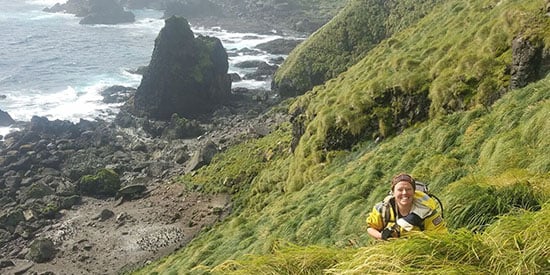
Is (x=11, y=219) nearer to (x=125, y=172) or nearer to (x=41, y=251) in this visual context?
(x=41, y=251)

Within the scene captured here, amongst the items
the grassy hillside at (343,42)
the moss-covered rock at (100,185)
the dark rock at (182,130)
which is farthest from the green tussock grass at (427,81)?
the grassy hillside at (343,42)

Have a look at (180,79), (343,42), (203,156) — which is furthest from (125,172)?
(343,42)

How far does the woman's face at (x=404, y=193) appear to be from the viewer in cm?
700

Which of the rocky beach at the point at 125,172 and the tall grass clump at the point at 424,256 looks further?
the rocky beach at the point at 125,172

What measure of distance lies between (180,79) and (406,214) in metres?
69.5

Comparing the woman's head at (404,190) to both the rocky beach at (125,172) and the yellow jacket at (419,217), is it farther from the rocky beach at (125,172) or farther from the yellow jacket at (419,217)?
the rocky beach at (125,172)

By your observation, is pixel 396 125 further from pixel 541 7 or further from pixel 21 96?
pixel 21 96

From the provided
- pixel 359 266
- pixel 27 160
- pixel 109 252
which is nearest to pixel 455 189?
pixel 359 266

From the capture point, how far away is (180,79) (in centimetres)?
7412

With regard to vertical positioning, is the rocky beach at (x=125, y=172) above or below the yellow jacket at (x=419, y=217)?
below

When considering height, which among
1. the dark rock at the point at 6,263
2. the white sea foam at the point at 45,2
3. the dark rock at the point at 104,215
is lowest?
the dark rock at the point at 6,263

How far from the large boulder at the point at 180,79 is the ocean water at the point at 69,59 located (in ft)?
21.1

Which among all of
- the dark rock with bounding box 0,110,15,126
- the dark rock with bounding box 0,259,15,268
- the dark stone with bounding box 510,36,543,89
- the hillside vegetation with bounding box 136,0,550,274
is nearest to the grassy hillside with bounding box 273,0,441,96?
the dark rock with bounding box 0,110,15,126

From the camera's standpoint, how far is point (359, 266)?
538 centimetres
